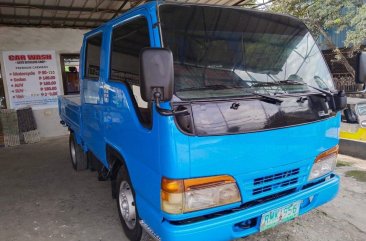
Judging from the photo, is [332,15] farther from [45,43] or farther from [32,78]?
[32,78]

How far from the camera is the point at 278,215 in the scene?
2414mm

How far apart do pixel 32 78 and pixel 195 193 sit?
25.6 feet

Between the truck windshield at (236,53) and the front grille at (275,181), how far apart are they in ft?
2.08

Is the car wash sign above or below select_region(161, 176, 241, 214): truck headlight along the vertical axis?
above

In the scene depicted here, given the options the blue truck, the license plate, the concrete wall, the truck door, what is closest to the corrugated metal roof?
the concrete wall

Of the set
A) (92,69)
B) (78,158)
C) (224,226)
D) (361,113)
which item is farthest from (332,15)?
(224,226)

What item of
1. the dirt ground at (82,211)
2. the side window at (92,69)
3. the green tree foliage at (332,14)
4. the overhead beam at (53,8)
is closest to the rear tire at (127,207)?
the dirt ground at (82,211)

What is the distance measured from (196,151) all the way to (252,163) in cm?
46

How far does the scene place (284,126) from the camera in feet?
7.66

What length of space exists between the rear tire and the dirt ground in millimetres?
277

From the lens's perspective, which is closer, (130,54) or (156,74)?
(156,74)

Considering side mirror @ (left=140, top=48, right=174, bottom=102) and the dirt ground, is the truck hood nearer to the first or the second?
side mirror @ (left=140, top=48, right=174, bottom=102)

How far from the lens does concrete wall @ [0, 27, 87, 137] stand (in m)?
8.05

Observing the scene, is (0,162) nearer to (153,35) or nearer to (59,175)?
(59,175)
